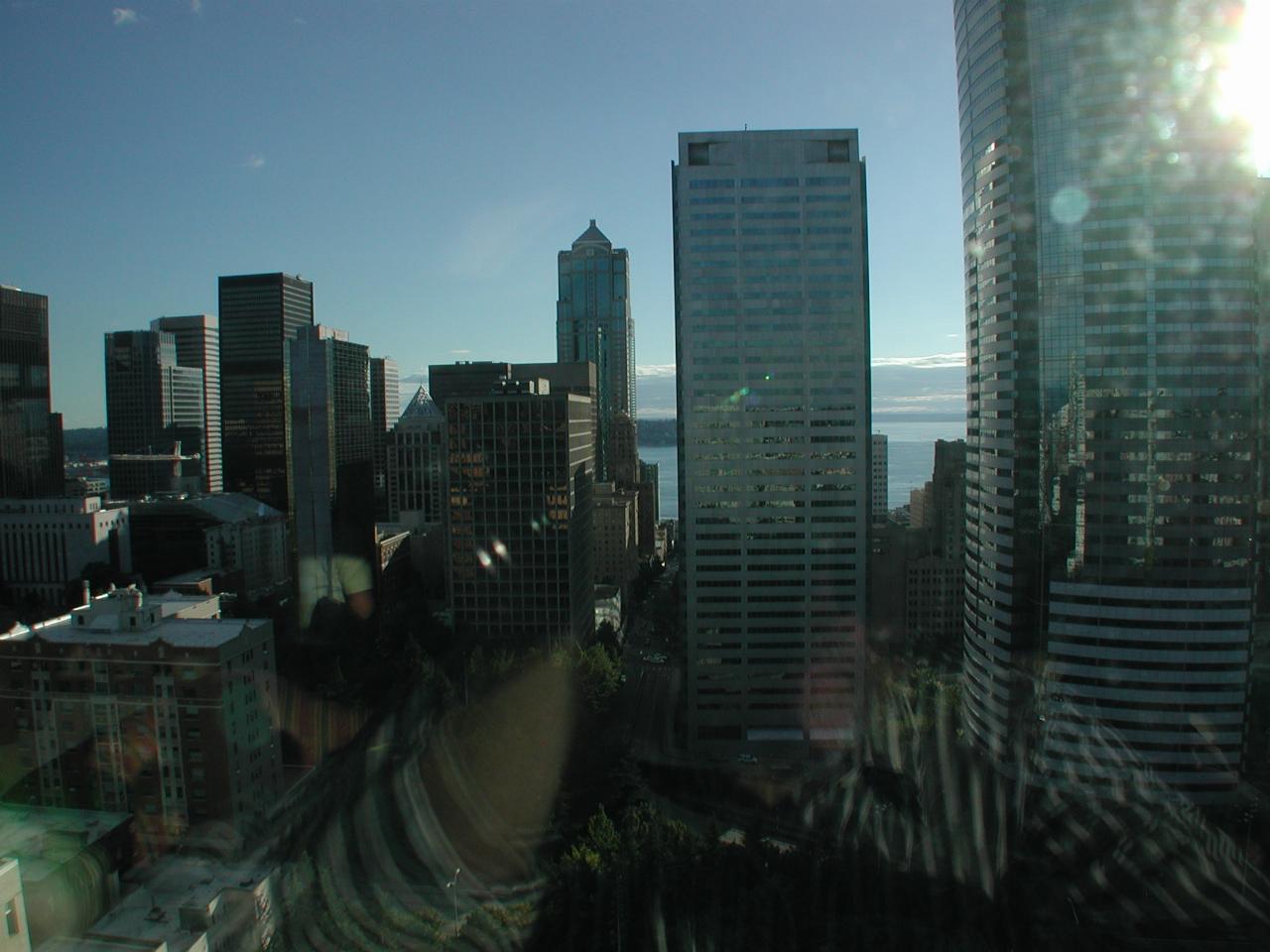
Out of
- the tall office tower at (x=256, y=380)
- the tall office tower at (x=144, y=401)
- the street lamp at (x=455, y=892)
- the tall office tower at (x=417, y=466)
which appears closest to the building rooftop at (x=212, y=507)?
the tall office tower at (x=417, y=466)

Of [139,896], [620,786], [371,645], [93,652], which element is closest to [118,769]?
[93,652]

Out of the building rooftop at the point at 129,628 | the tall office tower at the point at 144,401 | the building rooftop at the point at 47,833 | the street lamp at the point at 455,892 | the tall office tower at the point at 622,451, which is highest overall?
the tall office tower at the point at 144,401

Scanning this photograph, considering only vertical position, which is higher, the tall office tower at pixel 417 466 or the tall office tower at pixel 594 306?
the tall office tower at pixel 594 306

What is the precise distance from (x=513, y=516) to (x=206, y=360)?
4250 centimetres

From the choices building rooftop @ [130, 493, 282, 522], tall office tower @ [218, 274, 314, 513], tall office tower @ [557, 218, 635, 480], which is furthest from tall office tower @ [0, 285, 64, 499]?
tall office tower @ [557, 218, 635, 480]

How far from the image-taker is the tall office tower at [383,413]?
Answer: 36.4m

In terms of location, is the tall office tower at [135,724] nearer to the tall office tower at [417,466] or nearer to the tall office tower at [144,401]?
the tall office tower at [417,466]

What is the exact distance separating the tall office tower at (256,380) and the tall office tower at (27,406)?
374 inches

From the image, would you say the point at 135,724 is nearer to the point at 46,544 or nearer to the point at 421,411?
the point at 46,544

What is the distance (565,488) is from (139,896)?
38.1ft

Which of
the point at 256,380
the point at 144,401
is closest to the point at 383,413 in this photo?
the point at 256,380

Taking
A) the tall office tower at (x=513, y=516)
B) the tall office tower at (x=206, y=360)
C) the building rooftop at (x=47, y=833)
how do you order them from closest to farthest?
the building rooftop at (x=47, y=833)
the tall office tower at (x=513, y=516)
the tall office tower at (x=206, y=360)

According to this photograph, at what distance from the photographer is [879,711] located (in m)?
16.8

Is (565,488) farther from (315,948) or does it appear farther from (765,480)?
(315,948)
